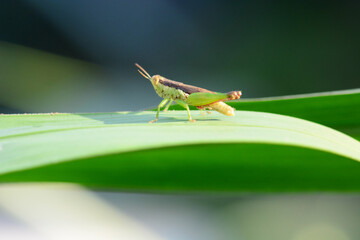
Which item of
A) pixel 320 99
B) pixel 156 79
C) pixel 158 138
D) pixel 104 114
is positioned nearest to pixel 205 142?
pixel 158 138

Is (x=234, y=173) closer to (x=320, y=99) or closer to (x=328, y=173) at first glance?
(x=328, y=173)

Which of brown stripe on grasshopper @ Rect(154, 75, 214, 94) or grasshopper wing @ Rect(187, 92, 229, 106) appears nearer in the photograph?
grasshopper wing @ Rect(187, 92, 229, 106)

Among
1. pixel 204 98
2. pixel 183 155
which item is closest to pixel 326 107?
pixel 204 98

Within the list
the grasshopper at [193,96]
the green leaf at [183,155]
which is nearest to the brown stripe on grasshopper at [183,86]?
the grasshopper at [193,96]

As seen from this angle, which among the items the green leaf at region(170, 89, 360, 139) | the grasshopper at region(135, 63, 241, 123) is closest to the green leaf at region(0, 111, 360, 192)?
the grasshopper at region(135, 63, 241, 123)

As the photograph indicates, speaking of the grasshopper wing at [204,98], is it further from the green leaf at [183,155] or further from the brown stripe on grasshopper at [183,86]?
the green leaf at [183,155]

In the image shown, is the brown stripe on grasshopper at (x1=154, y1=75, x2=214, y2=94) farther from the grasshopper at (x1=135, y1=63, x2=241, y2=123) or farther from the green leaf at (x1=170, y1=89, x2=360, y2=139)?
the green leaf at (x1=170, y1=89, x2=360, y2=139)

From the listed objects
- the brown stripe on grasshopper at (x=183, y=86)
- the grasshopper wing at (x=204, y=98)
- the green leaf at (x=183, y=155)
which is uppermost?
the brown stripe on grasshopper at (x=183, y=86)
